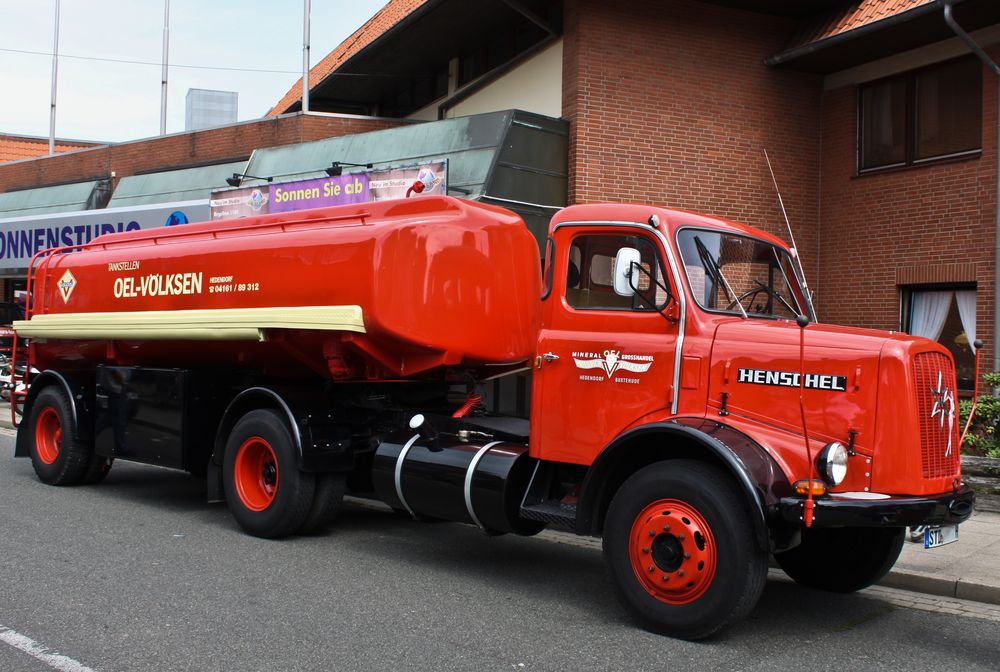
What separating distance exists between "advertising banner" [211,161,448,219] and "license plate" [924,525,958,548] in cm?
980

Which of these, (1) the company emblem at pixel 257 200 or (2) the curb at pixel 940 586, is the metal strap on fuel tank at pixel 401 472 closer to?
(2) the curb at pixel 940 586

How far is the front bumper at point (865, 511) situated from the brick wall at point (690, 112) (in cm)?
992

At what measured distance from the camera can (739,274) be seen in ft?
22.5

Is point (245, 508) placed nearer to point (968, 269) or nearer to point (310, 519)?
point (310, 519)

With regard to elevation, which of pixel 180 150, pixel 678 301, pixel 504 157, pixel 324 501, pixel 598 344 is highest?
pixel 180 150

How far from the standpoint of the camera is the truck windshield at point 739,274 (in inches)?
255

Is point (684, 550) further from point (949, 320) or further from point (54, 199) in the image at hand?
point (54, 199)

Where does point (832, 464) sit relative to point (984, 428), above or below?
above

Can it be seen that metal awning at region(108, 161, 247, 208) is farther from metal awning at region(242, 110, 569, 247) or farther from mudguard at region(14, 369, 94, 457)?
mudguard at region(14, 369, 94, 457)

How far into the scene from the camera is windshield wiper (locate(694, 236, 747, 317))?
6.56 m

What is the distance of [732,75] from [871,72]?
6.88ft

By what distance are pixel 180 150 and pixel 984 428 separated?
18.0 m

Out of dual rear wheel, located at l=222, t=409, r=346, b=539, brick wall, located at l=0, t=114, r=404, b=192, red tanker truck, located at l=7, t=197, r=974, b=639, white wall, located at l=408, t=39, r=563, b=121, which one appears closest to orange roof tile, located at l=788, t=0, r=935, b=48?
white wall, located at l=408, t=39, r=563, b=121

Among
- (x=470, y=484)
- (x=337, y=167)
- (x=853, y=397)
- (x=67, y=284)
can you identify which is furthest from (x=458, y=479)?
(x=337, y=167)
